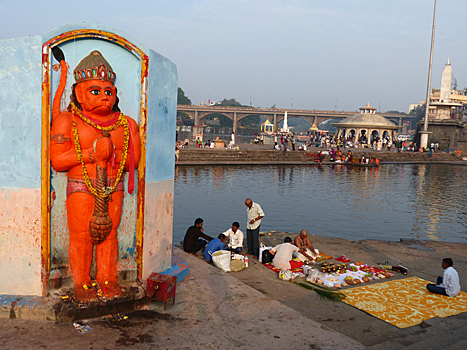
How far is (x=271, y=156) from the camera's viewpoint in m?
31.2

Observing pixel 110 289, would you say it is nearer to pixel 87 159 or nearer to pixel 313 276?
pixel 87 159

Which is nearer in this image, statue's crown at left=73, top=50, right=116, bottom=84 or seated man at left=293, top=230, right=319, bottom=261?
statue's crown at left=73, top=50, right=116, bottom=84

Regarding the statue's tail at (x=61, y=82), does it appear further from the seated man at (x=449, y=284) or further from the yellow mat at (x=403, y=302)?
the seated man at (x=449, y=284)

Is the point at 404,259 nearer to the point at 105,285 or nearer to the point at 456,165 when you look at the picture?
the point at 105,285

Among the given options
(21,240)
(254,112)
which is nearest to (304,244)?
(21,240)

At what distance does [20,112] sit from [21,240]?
4.89 feet

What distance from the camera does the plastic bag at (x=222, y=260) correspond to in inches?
294

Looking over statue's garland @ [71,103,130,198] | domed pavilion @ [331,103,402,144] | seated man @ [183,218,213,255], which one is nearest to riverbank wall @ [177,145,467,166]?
domed pavilion @ [331,103,402,144]

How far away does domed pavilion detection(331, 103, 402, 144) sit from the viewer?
46.2 m

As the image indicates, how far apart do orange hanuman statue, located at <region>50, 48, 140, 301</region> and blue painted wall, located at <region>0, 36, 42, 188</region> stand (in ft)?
0.71

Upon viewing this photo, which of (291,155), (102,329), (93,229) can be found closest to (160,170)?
(93,229)

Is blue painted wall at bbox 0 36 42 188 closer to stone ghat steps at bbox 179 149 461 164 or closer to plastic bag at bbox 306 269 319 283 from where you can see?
plastic bag at bbox 306 269 319 283

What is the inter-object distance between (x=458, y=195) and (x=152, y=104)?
18.1m

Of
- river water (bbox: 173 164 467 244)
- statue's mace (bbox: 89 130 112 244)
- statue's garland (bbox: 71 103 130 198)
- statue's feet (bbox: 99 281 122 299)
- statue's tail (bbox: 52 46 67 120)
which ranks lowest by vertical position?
river water (bbox: 173 164 467 244)
